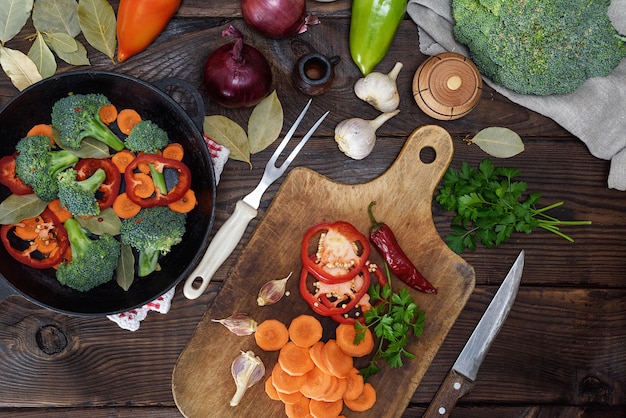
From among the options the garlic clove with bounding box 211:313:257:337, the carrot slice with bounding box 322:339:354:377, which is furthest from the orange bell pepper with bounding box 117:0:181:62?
the carrot slice with bounding box 322:339:354:377

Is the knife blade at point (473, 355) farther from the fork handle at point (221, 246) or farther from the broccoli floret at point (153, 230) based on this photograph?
the broccoli floret at point (153, 230)

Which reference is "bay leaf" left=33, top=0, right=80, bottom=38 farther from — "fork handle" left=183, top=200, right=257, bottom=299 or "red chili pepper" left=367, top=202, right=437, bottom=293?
"red chili pepper" left=367, top=202, right=437, bottom=293

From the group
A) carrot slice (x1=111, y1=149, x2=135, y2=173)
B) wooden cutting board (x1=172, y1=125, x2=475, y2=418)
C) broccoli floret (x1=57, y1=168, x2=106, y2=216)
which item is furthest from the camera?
wooden cutting board (x1=172, y1=125, x2=475, y2=418)

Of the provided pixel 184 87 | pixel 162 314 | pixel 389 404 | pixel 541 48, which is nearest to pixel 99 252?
pixel 162 314

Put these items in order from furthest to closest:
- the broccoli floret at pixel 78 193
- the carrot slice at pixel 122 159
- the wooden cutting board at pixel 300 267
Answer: the wooden cutting board at pixel 300 267, the carrot slice at pixel 122 159, the broccoli floret at pixel 78 193

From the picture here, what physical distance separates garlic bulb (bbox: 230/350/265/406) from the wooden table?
20 centimetres

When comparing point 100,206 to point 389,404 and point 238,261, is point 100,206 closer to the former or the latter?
point 238,261

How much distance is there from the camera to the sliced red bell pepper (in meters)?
1.58

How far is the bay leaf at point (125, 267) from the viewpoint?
65.0 inches

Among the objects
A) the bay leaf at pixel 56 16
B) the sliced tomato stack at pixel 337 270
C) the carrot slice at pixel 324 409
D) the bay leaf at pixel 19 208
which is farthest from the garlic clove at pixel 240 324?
the bay leaf at pixel 56 16

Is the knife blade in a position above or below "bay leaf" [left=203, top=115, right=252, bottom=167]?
below

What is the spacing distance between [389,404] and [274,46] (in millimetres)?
1184

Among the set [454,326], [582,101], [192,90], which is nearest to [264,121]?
[192,90]

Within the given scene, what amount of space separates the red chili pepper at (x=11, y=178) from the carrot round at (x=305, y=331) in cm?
86
